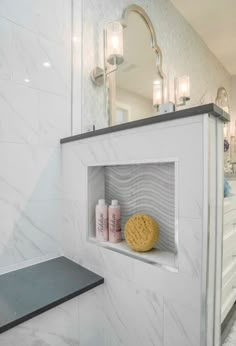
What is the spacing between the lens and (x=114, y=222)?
0.89 meters

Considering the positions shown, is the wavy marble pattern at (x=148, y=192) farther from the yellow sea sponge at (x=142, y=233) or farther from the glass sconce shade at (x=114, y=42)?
the glass sconce shade at (x=114, y=42)

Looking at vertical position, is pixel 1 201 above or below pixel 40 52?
below

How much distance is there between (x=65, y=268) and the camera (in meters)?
0.96

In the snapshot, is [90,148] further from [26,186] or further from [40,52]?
[40,52]

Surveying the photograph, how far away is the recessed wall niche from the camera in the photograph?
77 cm

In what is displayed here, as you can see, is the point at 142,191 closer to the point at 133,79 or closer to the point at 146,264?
the point at 146,264

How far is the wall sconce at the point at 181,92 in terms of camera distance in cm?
160

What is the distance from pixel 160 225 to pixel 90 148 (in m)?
0.42

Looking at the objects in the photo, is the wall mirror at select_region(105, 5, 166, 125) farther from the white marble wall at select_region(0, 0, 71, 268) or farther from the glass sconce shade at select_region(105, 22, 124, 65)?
the white marble wall at select_region(0, 0, 71, 268)

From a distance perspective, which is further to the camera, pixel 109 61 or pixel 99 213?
pixel 109 61

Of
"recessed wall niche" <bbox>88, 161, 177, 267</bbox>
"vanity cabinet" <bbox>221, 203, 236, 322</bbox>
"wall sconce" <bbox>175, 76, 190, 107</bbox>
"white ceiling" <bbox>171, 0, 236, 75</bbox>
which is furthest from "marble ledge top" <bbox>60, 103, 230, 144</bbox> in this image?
"white ceiling" <bbox>171, 0, 236, 75</bbox>

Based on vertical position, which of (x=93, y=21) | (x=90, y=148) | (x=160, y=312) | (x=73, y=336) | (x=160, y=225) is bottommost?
(x=73, y=336)

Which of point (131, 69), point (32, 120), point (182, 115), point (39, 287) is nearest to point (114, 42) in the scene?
point (131, 69)

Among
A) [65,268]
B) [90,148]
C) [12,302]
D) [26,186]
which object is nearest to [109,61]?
[90,148]
